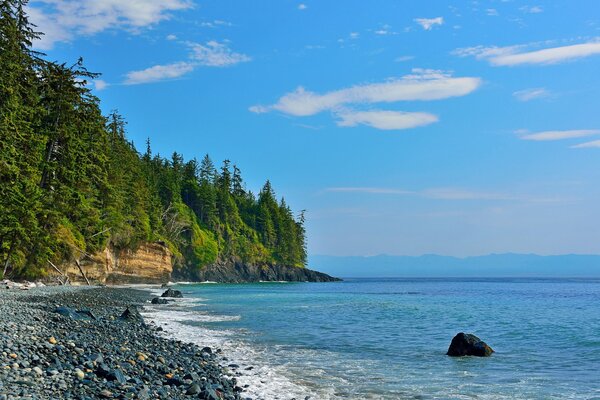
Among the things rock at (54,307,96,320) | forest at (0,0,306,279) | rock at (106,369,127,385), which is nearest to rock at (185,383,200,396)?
rock at (106,369,127,385)

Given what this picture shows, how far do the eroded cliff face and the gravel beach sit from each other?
3942 centimetres

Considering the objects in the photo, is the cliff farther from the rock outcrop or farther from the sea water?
the sea water

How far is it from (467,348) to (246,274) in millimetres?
111822

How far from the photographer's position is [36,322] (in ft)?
60.0

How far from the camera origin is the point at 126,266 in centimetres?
7750

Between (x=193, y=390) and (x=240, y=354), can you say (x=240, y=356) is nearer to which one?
(x=240, y=354)

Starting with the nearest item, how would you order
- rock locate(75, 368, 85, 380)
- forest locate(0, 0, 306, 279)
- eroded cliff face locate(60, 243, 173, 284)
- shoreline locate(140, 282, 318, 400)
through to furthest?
1. rock locate(75, 368, 85, 380)
2. shoreline locate(140, 282, 318, 400)
3. forest locate(0, 0, 306, 279)
4. eroded cliff face locate(60, 243, 173, 284)

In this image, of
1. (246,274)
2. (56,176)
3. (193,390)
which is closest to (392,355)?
(193,390)

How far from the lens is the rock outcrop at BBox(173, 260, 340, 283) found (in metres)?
113

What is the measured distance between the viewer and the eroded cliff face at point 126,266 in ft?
196

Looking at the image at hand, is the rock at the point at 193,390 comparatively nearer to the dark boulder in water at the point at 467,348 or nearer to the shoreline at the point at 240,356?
the shoreline at the point at 240,356

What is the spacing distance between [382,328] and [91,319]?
17.2 meters

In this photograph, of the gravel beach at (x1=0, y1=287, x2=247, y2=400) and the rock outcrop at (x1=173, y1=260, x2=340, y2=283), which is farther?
the rock outcrop at (x1=173, y1=260, x2=340, y2=283)

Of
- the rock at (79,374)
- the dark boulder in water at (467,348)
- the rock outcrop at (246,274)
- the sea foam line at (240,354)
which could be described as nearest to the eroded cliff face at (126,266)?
the rock outcrop at (246,274)
